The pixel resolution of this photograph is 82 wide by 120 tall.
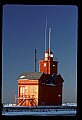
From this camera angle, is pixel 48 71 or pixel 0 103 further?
pixel 48 71

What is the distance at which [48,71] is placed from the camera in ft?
33.6
